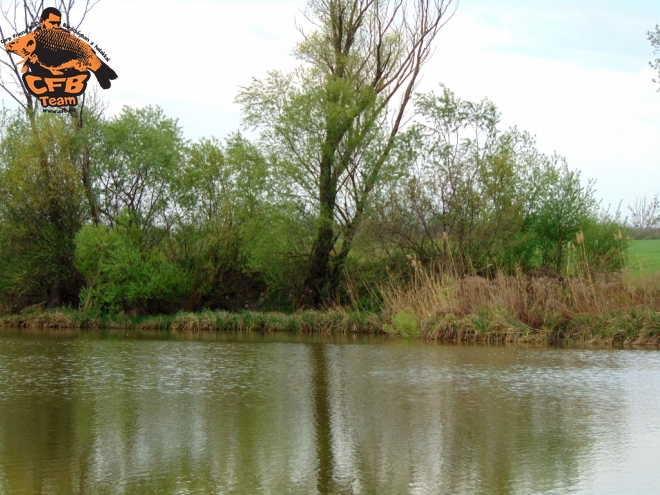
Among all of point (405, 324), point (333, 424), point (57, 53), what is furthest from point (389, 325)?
point (57, 53)

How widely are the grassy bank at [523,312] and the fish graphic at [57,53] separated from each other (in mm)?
14469

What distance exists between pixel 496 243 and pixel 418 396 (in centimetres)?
1419

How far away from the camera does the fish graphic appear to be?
93.6 feet

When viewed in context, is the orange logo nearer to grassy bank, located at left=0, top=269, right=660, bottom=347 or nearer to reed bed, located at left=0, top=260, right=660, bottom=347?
reed bed, located at left=0, top=260, right=660, bottom=347

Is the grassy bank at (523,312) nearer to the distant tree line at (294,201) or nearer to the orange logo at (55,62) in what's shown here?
the distant tree line at (294,201)

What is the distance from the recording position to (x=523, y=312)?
18234 mm

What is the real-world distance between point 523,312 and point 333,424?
1078 centimetres

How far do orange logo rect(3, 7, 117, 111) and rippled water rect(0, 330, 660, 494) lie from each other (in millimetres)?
16630

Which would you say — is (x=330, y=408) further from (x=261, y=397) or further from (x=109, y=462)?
(x=109, y=462)

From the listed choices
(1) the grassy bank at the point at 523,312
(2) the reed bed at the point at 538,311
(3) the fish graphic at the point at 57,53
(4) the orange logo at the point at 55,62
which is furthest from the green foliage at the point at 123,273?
(2) the reed bed at the point at 538,311

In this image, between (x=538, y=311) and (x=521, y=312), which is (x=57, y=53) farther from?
(x=538, y=311)

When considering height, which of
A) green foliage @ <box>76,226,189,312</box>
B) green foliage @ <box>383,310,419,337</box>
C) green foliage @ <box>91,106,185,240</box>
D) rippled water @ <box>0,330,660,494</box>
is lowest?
rippled water @ <box>0,330,660,494</box>

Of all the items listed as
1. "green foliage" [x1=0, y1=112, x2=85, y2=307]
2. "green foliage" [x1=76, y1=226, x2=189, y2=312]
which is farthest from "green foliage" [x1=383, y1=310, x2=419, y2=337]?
"green foliage" [x1=0, y1=112, x2=85, y2=307]

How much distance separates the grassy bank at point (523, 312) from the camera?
16844 millimetres
